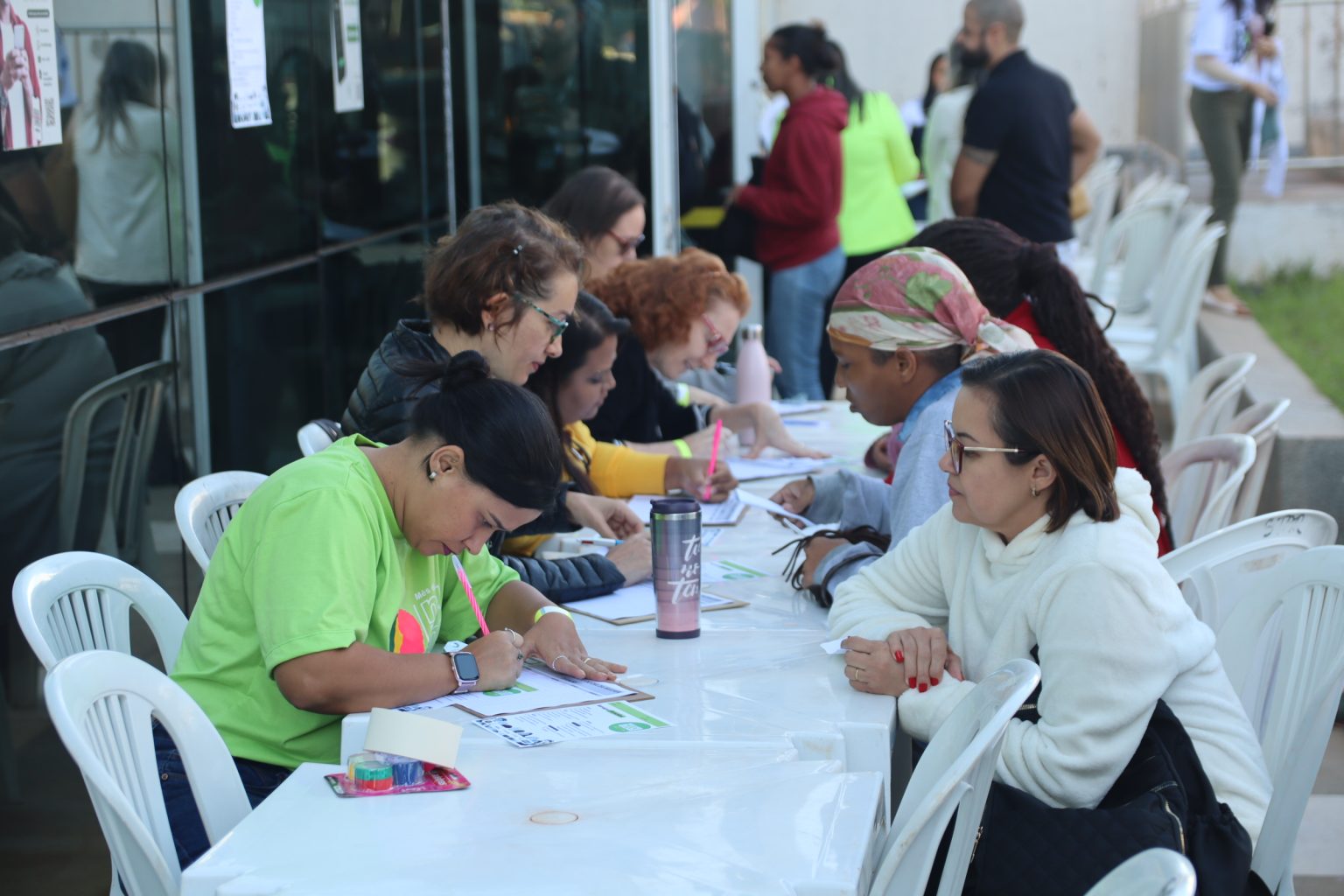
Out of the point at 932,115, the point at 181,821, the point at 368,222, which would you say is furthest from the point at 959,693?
the point at 932,115

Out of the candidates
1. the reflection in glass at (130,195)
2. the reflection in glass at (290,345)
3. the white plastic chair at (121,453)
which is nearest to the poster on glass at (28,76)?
the reflection in glass at (130,195)

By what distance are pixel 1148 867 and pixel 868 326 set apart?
157 centimetres

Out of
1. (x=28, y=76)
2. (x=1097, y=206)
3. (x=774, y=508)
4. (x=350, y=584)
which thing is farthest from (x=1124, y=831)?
(x=1097, y=206)

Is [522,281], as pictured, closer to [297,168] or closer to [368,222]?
[297,168]

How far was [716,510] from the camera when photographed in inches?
131

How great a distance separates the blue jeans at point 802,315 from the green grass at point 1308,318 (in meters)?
2.04

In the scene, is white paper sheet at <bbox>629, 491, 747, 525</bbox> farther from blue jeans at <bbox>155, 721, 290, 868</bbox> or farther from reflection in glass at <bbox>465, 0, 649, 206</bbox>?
reflection in glass at <bbox>465, 0, 649, 206</bbox>

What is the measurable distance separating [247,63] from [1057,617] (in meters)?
2.69

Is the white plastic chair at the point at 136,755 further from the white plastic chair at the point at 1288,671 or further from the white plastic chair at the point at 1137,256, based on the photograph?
the white plastic chair at the point at 1137,256

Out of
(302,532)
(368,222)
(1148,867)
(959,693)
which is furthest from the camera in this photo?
(368,222)

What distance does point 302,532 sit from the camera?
1908 millimetres

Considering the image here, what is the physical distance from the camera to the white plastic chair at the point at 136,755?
1655 mm

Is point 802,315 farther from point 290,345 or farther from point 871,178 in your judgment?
point 290,345

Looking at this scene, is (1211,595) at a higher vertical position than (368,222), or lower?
lower
